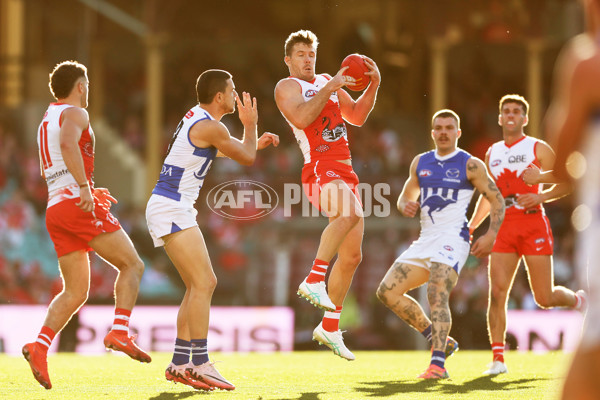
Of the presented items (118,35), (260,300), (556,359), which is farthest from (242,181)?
(556,359)

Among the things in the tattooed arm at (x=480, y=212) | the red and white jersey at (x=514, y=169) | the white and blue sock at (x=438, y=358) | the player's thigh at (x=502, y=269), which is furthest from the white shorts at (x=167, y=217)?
Answer: the red and white jersey at (x=514, y=169)

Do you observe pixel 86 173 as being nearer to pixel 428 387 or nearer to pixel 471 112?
pixel 428 387

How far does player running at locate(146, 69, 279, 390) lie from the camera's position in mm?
7188

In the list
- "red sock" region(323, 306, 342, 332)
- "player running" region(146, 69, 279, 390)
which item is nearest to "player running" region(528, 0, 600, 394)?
"player running" region(146, 69, 279, 390)

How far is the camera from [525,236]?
9.27 metres

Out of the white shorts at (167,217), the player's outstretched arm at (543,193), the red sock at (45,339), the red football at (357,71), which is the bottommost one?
the red sock at (45,339)

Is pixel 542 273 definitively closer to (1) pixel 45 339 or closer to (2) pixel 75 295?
(2) pixel 75 295

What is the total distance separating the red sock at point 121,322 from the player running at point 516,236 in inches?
134

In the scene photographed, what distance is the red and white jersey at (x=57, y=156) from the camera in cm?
738

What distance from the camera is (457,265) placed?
8.65 m

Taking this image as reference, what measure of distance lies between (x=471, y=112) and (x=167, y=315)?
11520mm

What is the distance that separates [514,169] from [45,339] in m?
4.61

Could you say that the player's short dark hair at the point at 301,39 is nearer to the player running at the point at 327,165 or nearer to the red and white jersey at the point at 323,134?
the player running at the point at 327,165

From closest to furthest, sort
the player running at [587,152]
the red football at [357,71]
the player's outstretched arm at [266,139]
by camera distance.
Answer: the player running at [587,152] → the player's outstretched arm at [266,139] → the red football at [357,71]
